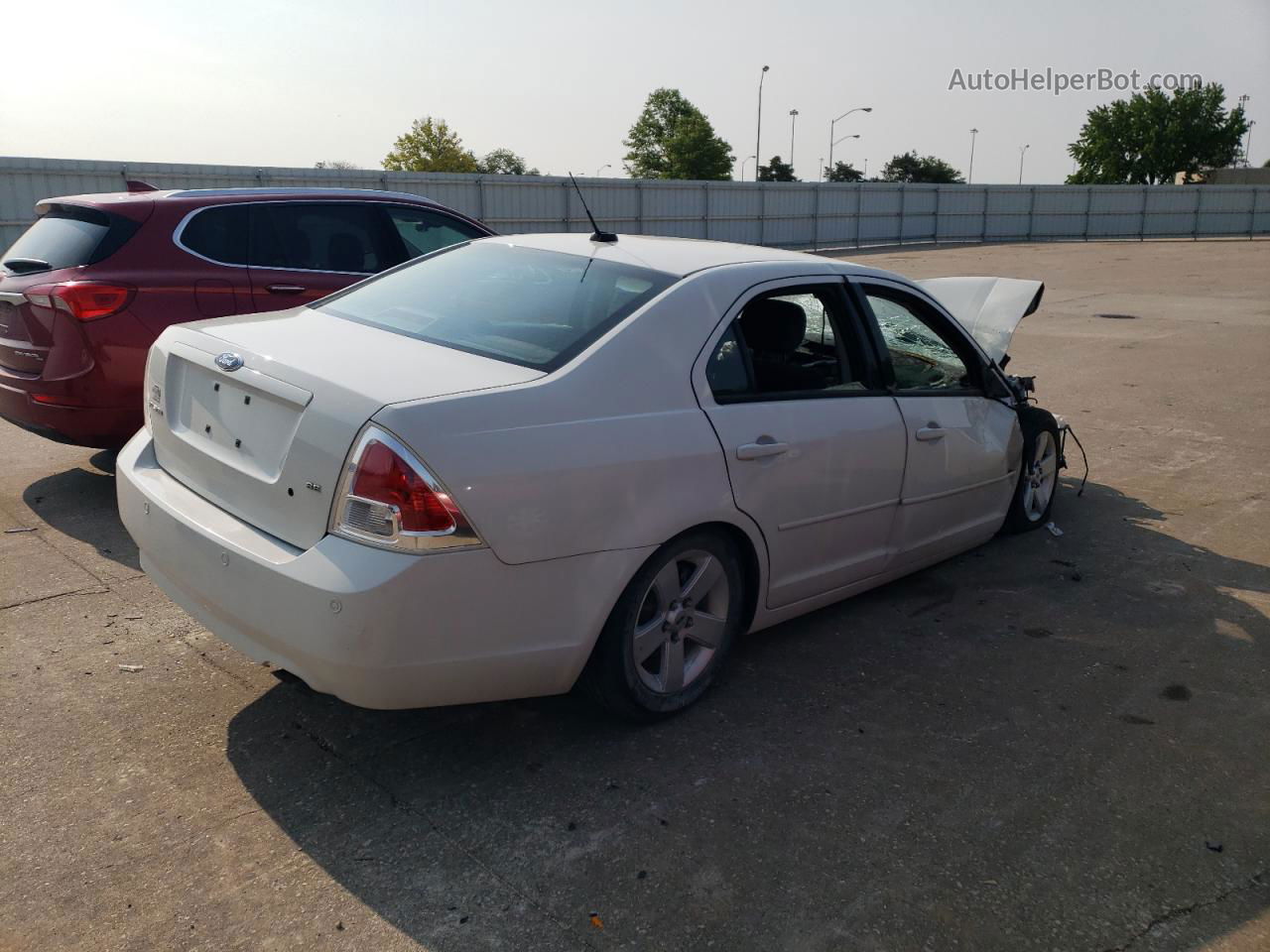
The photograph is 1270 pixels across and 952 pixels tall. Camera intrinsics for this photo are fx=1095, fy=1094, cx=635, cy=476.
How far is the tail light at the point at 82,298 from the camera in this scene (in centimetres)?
558

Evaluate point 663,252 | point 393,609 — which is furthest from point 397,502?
point 663,252

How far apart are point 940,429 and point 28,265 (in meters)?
4.84

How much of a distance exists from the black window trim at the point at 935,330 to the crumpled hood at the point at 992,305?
947 mm

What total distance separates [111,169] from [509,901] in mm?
19882

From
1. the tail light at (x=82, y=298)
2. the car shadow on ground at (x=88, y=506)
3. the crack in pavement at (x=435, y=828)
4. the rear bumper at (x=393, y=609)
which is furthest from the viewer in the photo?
the tail light at (x=82, y=298)

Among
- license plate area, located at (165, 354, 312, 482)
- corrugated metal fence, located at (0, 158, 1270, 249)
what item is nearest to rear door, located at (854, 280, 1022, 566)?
license plate area, located at (165, 354, 312, 482)

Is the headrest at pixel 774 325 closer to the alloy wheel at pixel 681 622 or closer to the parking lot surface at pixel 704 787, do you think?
the alloy wheel at pixel 681 622

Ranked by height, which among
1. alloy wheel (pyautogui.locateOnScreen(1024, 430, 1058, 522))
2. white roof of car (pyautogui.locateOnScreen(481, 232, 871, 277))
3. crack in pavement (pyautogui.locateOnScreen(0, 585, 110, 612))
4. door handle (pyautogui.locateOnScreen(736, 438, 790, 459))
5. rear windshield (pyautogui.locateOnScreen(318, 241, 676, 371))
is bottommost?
crack in pavement (pyautogui.locateOnScreen(0, 585, 110, 612))

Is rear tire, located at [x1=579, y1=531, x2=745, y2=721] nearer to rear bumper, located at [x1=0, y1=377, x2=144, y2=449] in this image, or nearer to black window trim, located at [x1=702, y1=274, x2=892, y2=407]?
black window trim, located at [x1=702, y1=274, x2=892, y2=407]

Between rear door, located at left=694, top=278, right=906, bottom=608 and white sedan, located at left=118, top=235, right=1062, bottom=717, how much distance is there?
1 centimetres

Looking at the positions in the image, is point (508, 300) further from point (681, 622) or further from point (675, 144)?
point (675, 144)

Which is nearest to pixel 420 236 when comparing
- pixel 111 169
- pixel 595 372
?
pixel 595 372

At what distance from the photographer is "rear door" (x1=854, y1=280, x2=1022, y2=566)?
4.53 meters

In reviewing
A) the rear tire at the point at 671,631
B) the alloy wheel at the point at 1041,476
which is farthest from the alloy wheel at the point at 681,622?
the alloy wheel at the point at 1041,476
